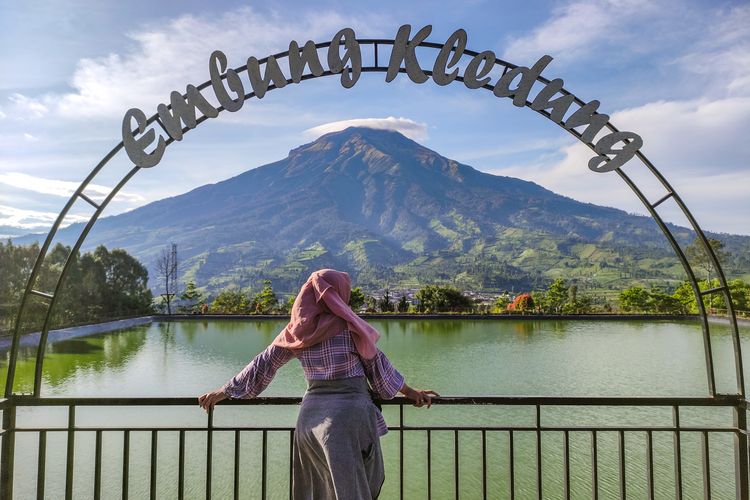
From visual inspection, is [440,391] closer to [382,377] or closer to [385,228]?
[382,377]

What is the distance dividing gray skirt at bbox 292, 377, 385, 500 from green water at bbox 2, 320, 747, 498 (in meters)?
4.93

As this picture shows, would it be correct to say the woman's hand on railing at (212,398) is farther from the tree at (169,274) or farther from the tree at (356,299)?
the tree at (169,274)

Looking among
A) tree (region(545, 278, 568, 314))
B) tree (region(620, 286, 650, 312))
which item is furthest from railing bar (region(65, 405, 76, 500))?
tree (region(620, 286, 650, 312))

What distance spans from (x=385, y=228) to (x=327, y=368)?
14740 centimetres

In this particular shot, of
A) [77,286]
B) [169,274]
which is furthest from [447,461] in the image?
[169,274]

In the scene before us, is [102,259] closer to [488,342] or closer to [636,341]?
[488,342]

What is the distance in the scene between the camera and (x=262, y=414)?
9.92 metres

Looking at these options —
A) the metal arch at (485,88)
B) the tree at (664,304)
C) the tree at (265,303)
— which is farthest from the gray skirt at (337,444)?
the tree at (664,304)

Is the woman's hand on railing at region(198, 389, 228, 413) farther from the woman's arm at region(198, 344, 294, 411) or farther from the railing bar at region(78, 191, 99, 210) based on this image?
the railing bar at region(78, 191, 99, 210)

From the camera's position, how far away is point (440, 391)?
39.6ft

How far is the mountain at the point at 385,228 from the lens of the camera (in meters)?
99.8

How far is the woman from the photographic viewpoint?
76.2 inches

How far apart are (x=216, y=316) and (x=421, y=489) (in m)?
28.1

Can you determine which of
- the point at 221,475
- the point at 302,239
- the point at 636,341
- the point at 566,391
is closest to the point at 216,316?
the point at 636,341
